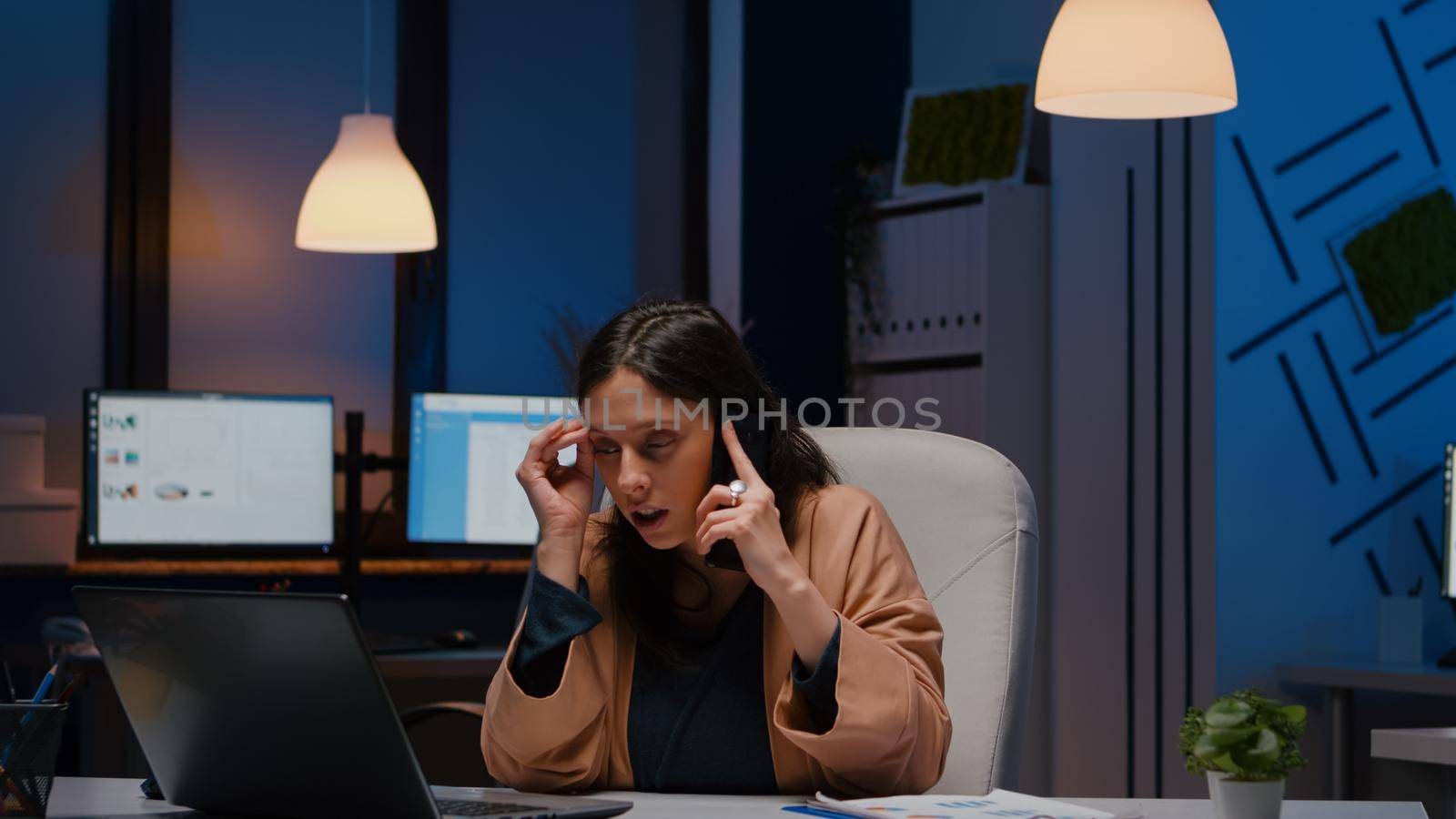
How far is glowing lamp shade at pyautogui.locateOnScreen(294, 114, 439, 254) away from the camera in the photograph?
4008mm

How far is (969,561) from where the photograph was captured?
193 centimetres

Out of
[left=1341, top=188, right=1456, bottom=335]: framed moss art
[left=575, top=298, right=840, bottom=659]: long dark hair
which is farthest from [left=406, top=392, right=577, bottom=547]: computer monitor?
[left=575, top=298, right=840, bottom=659]: long dark hair

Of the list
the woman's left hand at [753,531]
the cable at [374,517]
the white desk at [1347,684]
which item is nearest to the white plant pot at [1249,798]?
the woman's left hand at [753,531]

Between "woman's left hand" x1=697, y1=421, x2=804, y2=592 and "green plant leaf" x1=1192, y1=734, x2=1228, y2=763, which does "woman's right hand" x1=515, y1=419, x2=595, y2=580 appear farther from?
"green plant leaf" x1=1192, y1=734, x2=1228, y2=763

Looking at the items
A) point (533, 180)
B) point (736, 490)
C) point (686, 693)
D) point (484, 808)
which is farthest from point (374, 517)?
point (484, 808)

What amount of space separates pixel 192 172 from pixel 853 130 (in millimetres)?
1894

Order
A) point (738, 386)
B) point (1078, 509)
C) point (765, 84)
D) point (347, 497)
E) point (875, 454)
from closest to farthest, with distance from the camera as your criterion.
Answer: point (738, 386)
point (875, 454)
point (347, 497)
point (1078, 509)
point (765, 84)

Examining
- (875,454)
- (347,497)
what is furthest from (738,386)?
(347,497)

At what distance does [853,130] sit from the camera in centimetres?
505

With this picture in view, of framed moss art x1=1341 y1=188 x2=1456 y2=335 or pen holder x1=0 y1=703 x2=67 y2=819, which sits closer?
pen holder x1=0 y1=703 x2=67 y2=819

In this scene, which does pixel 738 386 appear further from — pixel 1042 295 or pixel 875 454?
pixel 1042 295

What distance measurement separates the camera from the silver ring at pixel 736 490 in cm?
→ 161

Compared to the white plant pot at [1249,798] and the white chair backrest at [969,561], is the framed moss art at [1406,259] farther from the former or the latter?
the white plant pot at [1249,798]

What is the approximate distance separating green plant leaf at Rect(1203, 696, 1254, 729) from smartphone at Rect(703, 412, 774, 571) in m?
0.47
